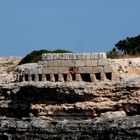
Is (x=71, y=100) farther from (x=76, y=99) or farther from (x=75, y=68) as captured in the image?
(x=75, y=68)

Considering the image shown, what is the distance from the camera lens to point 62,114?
24.7 meters

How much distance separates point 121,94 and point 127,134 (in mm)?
10625

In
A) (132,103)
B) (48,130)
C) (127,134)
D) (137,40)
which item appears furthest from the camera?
(137,40)

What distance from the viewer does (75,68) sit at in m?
26.1

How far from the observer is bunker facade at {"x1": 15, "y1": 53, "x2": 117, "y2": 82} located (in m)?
25.7

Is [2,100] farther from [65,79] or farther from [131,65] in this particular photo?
[131,65]

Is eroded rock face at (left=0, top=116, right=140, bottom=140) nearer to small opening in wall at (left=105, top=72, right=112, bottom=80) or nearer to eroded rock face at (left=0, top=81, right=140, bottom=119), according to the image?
eroded rock face at (left=0, top=81, right=140, bottom=119)

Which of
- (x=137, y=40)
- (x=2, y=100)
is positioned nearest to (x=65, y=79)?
(x=2, y=100)

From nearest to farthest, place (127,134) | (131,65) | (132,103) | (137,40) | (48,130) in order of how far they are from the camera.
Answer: (127,134), (48,130), (132,103), (131,65), (137,40)

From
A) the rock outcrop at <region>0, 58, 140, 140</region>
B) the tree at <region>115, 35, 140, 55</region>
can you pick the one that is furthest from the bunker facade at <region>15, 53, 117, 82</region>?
the tree at <region>115, 35, 140, 55</region>

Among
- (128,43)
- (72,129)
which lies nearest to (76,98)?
(72,129)

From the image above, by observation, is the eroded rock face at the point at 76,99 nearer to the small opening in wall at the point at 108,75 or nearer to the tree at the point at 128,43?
the small opening in wall at the point at 108,75

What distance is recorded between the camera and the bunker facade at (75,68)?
25719mm

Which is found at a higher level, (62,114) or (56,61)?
(56,61)
